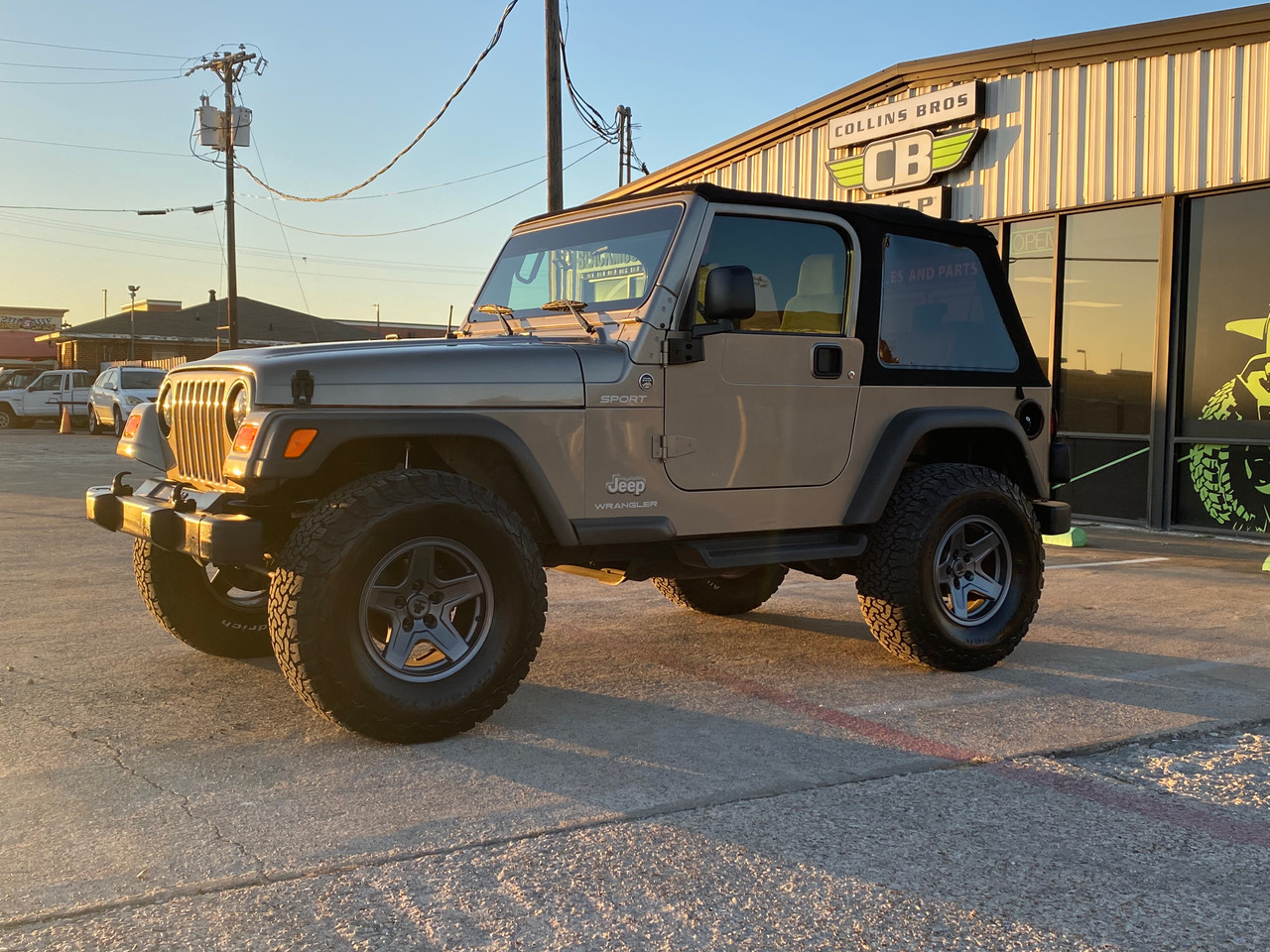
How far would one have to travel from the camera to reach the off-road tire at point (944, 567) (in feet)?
16.9

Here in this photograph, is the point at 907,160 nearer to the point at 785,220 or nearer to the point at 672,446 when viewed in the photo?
the point at 785,220

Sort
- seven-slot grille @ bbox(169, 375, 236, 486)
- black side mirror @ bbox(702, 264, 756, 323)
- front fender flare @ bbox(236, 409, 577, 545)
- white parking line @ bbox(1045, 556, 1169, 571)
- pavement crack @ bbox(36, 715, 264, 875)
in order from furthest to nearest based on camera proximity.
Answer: white parking line @ bbox(1045, 556, 1169, 571), black side mirror @ bbox(702, 264, 756, 323), seven-slot grille @ bbox(169, 375, 236, 486), front fender flare @ bbox(236, 409, 577, 545), pavement crack @ bbox(36, 715, 264, 875)

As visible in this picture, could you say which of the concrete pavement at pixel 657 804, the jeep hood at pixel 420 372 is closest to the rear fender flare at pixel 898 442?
the concrete pavement at pixel 657 804

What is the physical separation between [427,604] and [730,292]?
1.66m

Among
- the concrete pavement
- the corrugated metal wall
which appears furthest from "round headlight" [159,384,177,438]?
the corrugated metal wall

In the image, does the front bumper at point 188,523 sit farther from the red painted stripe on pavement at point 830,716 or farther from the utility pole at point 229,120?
the utility pole at point 229,120

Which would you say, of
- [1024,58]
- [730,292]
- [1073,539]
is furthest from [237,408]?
[1024,58]

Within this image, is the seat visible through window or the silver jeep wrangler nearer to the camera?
the silver jeep wrangler

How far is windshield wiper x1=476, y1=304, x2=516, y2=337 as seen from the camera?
5402mm

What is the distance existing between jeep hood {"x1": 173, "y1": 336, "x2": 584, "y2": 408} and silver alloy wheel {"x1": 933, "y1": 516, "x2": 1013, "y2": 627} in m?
2.03

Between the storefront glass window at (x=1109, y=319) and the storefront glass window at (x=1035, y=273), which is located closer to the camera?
the storefront glass window at (x=1109, y=319)

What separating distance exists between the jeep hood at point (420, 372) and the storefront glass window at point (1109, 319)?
861 centimetres

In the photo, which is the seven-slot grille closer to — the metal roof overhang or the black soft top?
the black soft top

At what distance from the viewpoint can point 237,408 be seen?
13.6ft
